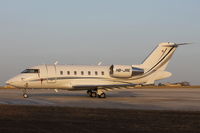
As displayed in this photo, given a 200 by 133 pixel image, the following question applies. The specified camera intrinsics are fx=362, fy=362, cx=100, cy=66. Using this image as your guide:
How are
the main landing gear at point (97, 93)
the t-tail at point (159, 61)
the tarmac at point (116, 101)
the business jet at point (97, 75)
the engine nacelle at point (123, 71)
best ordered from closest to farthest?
the tarmac at point (116, 101)
the business jet at point (97, 75)
the main landing gear at point (97, 93)
the engine nacelle at point (123, 71)
the t-tail at point (159, 61)

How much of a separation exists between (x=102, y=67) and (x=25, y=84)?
7826 mm

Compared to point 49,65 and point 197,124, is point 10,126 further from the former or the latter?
point 49,65

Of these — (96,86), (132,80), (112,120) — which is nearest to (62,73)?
(96,86)

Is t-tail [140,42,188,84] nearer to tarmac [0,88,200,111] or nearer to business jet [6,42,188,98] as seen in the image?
business jet [6,42,188,98]

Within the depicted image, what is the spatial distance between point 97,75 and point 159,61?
21.8 ft

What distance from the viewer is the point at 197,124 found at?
13898mm

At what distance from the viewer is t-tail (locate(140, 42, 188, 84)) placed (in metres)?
36.6

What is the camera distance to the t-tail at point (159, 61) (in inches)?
1442

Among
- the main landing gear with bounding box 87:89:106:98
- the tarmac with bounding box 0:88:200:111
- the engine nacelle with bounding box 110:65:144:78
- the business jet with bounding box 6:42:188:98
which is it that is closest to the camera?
the tarmac with bounding box 0:88:200:111

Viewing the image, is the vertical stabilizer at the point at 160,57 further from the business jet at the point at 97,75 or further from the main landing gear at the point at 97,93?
the main landing gear at the point at 97,93

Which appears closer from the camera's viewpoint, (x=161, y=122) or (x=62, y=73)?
(x=161, y=122)

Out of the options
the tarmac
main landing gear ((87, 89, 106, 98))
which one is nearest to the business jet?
main landing gear ((87, 89, 106, 98))

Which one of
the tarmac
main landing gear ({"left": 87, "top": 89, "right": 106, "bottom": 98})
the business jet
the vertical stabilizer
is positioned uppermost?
the vertical stabilizer

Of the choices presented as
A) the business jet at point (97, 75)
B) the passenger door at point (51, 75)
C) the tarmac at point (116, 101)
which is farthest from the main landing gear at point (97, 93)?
the passenger door at point (51, 75)
